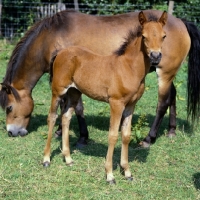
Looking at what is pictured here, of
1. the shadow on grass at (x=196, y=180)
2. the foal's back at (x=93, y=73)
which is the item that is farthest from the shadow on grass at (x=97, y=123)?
the foal's back at (x=93, y=73)

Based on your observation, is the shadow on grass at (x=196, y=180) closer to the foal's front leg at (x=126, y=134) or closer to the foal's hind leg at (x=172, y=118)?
the foal's front leg at (x=126, y=134)

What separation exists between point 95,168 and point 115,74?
1182mm

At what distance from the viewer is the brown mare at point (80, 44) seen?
5844 millimetres

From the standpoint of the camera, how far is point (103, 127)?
6.61 meters

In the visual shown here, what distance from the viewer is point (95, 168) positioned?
4828 mm

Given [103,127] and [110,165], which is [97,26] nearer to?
[103,127]

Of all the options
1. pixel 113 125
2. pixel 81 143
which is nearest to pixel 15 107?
pixel 81 143

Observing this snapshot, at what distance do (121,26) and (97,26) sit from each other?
0.36 meters

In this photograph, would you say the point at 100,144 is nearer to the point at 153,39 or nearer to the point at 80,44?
the point at 80,44

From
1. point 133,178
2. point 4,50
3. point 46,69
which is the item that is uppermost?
point 46,69

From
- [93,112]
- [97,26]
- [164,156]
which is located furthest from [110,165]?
[93,112]

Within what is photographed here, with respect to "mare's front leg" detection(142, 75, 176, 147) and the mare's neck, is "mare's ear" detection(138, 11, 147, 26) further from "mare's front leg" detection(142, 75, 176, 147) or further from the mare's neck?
the mare's neck

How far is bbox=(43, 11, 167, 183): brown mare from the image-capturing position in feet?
13.7

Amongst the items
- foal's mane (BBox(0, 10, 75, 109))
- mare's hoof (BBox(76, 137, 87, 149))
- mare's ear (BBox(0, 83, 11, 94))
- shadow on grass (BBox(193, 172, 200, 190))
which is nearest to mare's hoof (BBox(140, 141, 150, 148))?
mare's hoof (BBox(76, 137, 87, 149))
